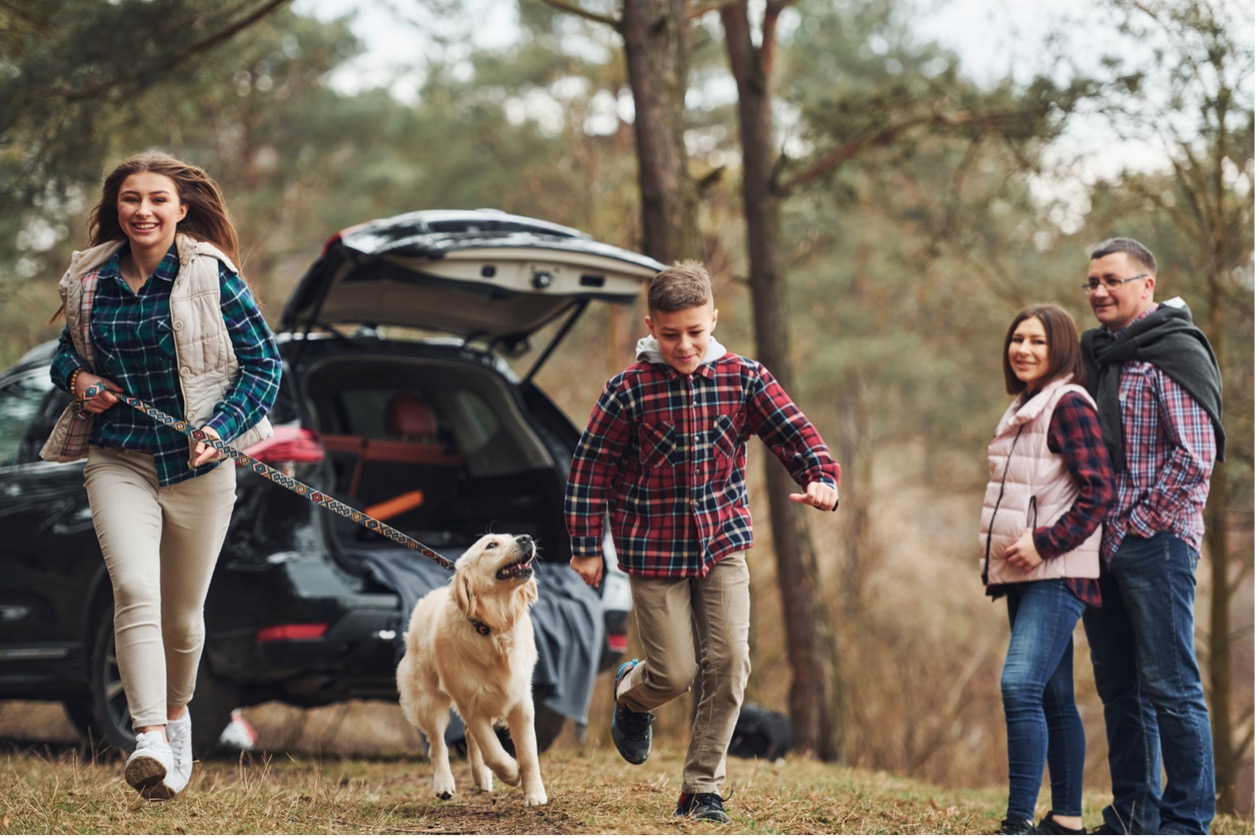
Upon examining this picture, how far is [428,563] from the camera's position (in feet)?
19.0

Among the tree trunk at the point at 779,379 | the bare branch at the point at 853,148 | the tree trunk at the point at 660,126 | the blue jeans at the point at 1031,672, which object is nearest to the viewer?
the blue jeans at the point at 1031,672

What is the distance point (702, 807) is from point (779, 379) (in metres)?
5.42

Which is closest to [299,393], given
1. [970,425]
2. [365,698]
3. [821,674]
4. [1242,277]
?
[365,698]

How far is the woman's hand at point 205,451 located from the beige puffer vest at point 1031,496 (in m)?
2.60

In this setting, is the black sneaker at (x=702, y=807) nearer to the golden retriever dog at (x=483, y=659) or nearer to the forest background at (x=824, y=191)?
the golden retriever dog at (x=483, y=659)

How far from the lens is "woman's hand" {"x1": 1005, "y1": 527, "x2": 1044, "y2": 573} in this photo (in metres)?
4.36

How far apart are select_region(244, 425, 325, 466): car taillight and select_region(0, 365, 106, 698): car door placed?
0.98m

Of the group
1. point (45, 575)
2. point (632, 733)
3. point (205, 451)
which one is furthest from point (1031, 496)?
point (45, 575)

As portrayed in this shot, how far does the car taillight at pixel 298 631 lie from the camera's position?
5.20 meters

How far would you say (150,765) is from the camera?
148 inches

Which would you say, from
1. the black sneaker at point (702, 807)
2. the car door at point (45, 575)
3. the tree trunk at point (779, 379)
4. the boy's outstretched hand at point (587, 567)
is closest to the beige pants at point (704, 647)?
the black sneaker at point (702, 807)

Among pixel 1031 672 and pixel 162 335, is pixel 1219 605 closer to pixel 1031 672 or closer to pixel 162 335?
pixel 1031 672

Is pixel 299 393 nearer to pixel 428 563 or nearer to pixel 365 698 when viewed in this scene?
pixel 428 563

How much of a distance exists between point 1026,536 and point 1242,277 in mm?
5572
